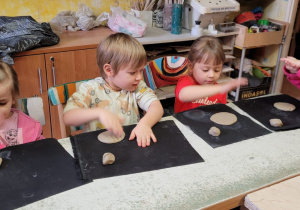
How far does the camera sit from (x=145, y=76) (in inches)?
61.4

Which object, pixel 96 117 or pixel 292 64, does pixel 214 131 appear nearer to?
pixel 96 117

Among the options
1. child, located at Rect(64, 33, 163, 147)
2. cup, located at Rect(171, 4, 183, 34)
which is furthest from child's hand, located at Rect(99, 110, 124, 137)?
cup, located at Rect(171, 4, 183, 34)

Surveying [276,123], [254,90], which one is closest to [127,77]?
[276,123]

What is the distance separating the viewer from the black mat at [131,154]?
34.2 inches

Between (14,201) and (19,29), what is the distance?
1484mm

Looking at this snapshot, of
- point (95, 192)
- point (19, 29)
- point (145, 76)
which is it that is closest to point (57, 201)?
point (95, 192)

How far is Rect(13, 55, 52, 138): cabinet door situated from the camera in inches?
75.1

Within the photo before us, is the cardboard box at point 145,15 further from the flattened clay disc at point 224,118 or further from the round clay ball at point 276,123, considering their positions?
the round clay ball at point 276,123

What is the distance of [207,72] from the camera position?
4.60ft

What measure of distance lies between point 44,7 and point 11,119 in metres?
1.43

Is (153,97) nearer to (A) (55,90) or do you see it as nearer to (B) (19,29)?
(A) (55,90)

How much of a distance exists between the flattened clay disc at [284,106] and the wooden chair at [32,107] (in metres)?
0.99

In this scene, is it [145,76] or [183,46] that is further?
[183,46]

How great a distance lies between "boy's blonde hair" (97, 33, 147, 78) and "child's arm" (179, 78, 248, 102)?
263mm
